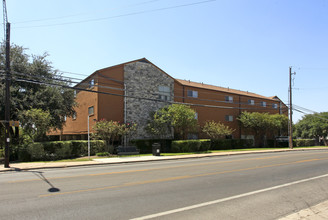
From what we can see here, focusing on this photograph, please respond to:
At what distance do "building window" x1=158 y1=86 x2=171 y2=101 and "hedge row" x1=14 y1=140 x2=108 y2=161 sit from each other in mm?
10473

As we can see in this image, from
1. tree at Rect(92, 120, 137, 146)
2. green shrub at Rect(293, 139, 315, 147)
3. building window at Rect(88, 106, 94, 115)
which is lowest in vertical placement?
green shrub at Rect(293, 139, 315, 147)

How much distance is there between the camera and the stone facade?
89.6ft

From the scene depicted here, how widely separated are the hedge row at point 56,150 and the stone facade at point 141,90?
5720mm

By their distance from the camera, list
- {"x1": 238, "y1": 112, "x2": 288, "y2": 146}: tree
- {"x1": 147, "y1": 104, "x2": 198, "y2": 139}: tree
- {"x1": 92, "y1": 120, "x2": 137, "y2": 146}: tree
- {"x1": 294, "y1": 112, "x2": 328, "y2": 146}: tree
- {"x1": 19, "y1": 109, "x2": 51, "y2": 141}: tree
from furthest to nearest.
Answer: {"x1": 294, "y1": 112, "x2": 328, "y2": 146}: tree
{"x1": 238, "y1": 112, "x2": 288, "y2": 146}: tree
{"x1": 147, "y1": 104, "x2": 198, "y2": 139}: tree
{"x1": 92, "y1": 120, "x2": 137, "y2": 146}: tree
{"x1": 19, "y1": 109, "x2": 51, "y2": 141}: tree

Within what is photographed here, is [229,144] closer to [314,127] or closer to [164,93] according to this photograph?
[164,93]

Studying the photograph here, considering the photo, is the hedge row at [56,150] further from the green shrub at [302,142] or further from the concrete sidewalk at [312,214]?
the green shrub at [302,142]

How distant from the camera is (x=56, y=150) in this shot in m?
19.3

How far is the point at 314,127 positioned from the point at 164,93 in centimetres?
3699

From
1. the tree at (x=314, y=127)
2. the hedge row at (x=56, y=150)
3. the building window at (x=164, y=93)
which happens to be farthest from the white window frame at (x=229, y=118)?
the hedge row at (x=56, y=150)

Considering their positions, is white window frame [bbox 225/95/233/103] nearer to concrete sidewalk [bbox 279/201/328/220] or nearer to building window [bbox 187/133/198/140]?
building window [bbox 187/133/198/140]

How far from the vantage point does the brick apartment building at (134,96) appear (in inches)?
1021

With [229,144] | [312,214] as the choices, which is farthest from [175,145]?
[312,214]

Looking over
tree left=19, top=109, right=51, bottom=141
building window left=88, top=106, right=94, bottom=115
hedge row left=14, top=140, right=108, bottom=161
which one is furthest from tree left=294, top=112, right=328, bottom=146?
tree left=19, top=109, right=51, bottom=141

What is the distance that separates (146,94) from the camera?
2861 cm
